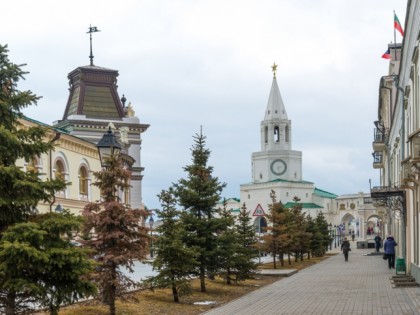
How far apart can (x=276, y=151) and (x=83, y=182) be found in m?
107

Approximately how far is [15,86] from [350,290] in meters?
15.0

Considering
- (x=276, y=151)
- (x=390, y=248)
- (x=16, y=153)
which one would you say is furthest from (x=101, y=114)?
(x=276, y=151)

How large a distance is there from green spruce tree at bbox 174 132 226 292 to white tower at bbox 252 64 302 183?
118 meters

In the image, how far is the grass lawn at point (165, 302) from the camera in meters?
16.0

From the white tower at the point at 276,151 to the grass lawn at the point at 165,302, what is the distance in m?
116

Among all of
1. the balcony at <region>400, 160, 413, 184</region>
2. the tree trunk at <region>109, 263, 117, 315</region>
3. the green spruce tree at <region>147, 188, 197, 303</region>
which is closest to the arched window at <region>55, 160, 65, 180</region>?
the green spruce tree at <region>147, 188, 197, 303</region>

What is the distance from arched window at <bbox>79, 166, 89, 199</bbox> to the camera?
35562 mm

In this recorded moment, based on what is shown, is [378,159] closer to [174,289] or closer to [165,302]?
[174,289]

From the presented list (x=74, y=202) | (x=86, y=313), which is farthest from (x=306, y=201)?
(x=86, y=313)

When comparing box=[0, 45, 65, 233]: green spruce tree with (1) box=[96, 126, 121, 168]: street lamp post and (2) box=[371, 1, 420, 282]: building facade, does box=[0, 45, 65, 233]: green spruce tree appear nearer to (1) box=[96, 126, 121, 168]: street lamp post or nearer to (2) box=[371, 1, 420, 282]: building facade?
(1) box=[96, 126, 121, 168]: street lamp post

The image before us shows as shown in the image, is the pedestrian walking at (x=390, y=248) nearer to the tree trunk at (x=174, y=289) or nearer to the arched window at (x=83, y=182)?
the tree trunk at (x=174, y=289)

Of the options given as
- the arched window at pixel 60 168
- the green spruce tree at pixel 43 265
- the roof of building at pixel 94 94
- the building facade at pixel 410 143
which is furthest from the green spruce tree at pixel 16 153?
the roof of building at pixel 94 94

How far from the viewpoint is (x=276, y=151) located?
141 metres

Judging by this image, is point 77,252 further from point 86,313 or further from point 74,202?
point 74,202
